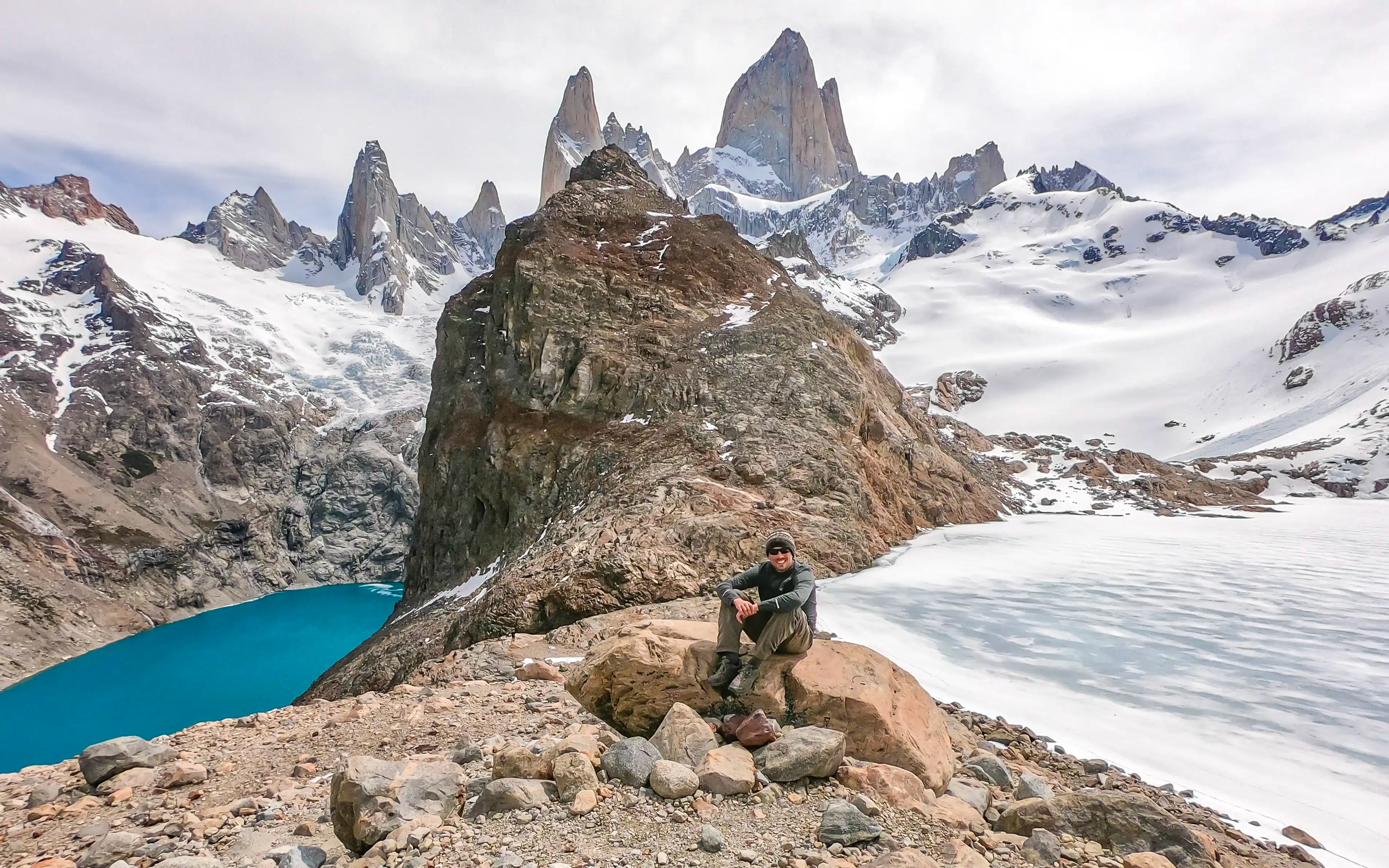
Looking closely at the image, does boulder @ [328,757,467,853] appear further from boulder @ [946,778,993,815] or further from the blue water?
the blue water

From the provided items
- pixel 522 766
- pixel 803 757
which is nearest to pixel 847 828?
pixel 803 757

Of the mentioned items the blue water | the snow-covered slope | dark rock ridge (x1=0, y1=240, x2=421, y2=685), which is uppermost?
the snow-covered slope

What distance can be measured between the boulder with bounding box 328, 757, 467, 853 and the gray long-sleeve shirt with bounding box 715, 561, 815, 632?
3.02m

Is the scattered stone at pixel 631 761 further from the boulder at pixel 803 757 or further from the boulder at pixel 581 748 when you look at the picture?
the boulder at pixel 803 757

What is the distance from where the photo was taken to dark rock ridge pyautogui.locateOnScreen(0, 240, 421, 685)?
281 feet

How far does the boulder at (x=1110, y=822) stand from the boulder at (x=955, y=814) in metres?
0.25

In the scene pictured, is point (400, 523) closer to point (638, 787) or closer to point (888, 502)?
point (888, 502)

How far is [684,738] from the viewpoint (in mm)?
5766

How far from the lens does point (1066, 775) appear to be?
701cm

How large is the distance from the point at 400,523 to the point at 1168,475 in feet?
411

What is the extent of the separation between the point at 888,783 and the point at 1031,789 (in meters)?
1.72

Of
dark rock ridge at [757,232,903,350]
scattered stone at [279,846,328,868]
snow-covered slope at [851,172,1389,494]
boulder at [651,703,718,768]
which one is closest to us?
scattered stone at [279,846,328,868]

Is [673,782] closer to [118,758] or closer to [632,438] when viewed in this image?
[118,758]

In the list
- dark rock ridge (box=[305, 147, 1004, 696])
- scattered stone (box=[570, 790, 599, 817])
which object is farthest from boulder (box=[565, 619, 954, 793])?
dark rock ridge (box=[305, 147, 1004, 696])
